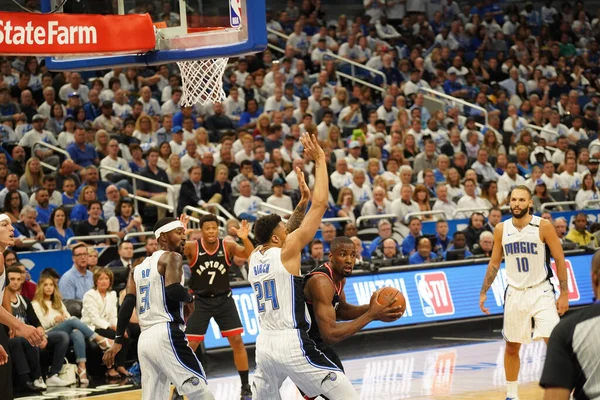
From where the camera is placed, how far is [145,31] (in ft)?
29.4

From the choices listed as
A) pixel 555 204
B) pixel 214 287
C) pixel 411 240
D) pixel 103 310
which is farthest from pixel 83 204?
pixel 555 204

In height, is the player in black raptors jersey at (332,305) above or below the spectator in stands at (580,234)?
above

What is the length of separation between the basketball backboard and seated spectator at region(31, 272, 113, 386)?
3468mm

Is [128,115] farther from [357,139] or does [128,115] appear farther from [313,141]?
[313,141]

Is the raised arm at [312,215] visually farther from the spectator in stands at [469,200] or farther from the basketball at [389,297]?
the spectator in stands at [469,200]

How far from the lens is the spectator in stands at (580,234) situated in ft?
55.6

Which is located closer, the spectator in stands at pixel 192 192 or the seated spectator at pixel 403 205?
the spectator in stands at pixel 192 192

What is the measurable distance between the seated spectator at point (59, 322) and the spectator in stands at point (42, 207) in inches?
99.8

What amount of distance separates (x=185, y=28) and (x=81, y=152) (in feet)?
24.2

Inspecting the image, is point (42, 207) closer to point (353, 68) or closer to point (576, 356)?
point (353, 68)

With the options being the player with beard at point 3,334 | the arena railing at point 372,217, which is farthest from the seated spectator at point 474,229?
the player with beard at point 3,334

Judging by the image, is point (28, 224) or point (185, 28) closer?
point (185, 28)

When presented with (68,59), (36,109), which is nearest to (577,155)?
(36,109)

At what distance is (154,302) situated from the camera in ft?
25.3
